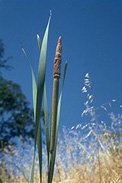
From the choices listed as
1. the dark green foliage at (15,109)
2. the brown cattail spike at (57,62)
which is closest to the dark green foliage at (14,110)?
the dark green foliage at (15,109)

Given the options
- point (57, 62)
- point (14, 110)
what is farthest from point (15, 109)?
point (57, 62)

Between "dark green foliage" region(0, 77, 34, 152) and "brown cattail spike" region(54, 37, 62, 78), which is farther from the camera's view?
"dark green foliage" region(0, 77, 34, 152)

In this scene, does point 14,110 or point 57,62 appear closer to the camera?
point 57,62

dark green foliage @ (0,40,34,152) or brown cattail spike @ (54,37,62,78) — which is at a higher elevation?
dark green foliage @ (0,40,34,152)

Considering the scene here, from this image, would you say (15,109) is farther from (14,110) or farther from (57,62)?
(57,62)

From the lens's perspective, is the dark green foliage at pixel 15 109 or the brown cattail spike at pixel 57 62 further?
the dark green foliage at pixel 15 109

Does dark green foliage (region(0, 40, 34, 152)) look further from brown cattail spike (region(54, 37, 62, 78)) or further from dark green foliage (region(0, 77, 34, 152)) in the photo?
brown cattail spike (region(54, 37, 62, 78))

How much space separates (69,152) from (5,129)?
264 inches

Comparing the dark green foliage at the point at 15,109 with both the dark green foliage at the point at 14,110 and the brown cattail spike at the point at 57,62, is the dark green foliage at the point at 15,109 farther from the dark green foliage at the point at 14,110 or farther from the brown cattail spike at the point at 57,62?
the brown cattail spike at the point at 57,62

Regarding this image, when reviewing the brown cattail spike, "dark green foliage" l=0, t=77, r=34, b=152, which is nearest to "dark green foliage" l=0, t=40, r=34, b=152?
"dark green foliage" l=0, t=77, r=34, b=152

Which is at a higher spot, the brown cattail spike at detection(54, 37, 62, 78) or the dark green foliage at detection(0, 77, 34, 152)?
the dark green foliage at detection(0, 77, 34, 152)

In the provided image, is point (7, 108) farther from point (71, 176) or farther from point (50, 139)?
point (50, 139)

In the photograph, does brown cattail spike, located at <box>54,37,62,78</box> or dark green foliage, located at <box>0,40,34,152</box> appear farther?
dark green foliage, located at <box>0,40,34,152</box>

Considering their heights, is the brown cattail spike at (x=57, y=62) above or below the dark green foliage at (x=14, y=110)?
below
